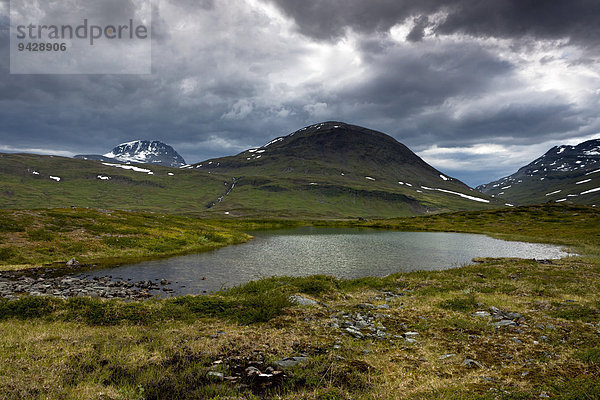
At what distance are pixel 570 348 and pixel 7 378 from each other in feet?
71.6

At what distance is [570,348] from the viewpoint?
12539 mm

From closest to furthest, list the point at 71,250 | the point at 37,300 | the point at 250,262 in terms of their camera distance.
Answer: the point at 37,300 < the point at 71,250 < the point at 250,262

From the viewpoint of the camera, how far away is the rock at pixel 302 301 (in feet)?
67.6

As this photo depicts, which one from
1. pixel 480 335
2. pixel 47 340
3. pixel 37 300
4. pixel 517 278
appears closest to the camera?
pixel 47 340

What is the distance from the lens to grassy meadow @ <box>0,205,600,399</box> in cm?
913

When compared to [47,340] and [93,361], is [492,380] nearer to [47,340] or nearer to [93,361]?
[93,361]

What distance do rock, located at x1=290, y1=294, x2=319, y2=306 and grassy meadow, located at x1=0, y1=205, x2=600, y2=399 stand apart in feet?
1.94

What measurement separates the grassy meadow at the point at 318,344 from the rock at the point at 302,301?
590 mm

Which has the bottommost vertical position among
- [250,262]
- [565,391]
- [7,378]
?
[250,262]

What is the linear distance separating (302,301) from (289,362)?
395 inches

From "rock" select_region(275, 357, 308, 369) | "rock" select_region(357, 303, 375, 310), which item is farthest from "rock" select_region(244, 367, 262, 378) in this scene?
"rock" select_region(357, 303, 375, 310)

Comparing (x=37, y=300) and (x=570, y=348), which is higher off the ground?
(x=37, y=300)

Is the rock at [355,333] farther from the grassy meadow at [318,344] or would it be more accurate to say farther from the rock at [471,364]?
the rock at [471,364]

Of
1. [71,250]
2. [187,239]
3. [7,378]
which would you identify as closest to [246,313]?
[7,378]
